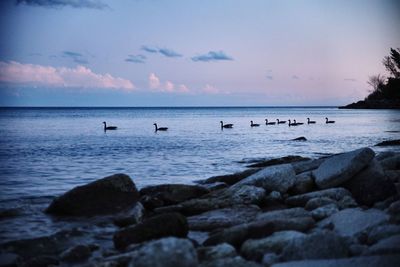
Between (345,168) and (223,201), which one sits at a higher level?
(345,168)

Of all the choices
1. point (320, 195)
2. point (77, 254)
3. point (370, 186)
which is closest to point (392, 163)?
point (370, 186)

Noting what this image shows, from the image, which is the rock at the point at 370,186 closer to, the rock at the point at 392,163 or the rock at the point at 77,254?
the rock at the point at 392,163

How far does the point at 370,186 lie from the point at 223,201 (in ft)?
11.5

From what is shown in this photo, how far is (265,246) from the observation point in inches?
259

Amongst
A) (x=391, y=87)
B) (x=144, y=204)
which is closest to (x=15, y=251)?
(x=144, y=204)

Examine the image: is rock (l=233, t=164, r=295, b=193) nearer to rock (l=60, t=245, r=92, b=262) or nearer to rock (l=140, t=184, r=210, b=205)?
rock (l=140, t=184, r=210, b=205)

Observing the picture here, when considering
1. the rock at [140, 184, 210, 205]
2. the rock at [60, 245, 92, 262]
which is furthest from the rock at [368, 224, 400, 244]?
the rock at [140, 184, 210, 205]

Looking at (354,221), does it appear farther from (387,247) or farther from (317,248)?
(317,248)

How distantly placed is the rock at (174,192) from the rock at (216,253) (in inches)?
206

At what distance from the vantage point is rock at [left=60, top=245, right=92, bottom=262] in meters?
7.40

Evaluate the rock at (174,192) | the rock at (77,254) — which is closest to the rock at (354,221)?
the rock at (77,254)

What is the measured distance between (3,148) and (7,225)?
21.3 meters

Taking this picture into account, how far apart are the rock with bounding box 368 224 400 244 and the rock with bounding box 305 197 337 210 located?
2.68m

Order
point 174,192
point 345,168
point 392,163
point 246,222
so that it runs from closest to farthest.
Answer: point 246,222 < point 345,168 < point 174,192 < point 392,163
